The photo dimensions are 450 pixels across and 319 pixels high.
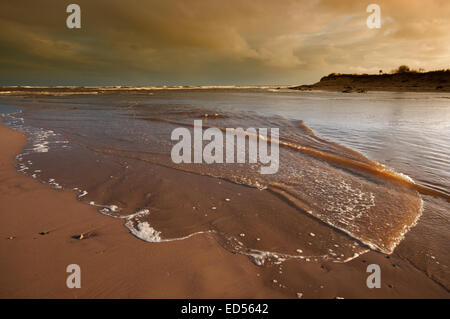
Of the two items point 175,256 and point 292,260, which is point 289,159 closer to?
point 292,260

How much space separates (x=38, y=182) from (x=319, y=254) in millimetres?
4424

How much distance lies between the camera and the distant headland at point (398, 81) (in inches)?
1550

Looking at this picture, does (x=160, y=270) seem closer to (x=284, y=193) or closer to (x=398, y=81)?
(x=284, y=193)

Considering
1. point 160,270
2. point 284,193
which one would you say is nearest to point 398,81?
point 284,193

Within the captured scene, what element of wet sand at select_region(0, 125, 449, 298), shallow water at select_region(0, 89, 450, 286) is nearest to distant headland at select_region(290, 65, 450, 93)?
shallow water at select_region(0, 89, 450, 286)

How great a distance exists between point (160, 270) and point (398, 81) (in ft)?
205

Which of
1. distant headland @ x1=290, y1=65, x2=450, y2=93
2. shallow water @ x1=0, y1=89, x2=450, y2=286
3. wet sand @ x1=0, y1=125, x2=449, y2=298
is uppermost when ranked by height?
distant headland @ x1=290, y1=65, x2=450, y2=93

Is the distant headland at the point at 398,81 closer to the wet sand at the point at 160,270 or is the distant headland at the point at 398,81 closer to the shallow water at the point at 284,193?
the shallow water at the point at 284,193

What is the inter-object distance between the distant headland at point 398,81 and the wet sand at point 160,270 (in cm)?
4383

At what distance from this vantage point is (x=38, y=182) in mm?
3779

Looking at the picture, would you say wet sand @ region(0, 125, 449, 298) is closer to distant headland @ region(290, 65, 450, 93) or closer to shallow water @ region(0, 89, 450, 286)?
shallow water @ region(0, 89, 450, 286)

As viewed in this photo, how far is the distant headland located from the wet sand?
144 feet

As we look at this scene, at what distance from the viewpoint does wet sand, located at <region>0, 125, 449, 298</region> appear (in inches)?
73.7
